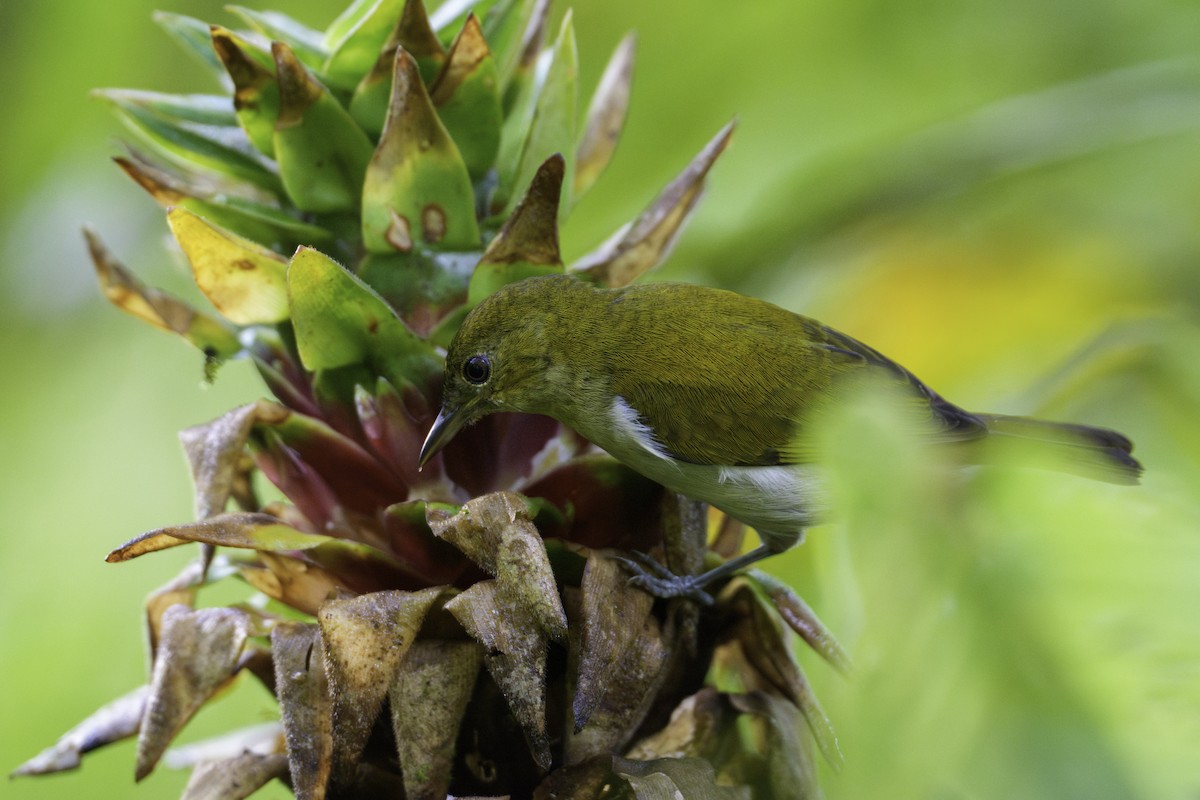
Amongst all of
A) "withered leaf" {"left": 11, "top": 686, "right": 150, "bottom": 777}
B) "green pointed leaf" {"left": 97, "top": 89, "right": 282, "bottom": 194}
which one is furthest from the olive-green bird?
"withered leaf" {"left": 11, "top": 686, "right": 150, "bottom": 777}

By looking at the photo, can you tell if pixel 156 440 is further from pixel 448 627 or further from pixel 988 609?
pixel 988 609

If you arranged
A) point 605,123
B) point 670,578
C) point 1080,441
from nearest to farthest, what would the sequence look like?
point 670,578 → point 605,123 → point 1080,441

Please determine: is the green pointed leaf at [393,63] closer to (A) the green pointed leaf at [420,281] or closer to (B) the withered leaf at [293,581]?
(A) the green pointed leaf at [420,281]

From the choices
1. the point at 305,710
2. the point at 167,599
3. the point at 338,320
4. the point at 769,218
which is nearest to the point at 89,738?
the point at 167,599

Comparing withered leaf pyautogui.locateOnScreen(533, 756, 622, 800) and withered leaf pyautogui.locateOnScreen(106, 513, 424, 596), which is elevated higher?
withered leaf pyautogui.locateOnScreen(106, 513, 424, 596)

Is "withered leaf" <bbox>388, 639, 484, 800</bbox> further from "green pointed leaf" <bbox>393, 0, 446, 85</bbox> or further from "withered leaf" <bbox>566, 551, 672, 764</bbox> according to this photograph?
"green pointed leaf" <bbox>393, 0, 446, 85</bbox>

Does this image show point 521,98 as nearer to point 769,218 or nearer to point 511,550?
point 511,550
